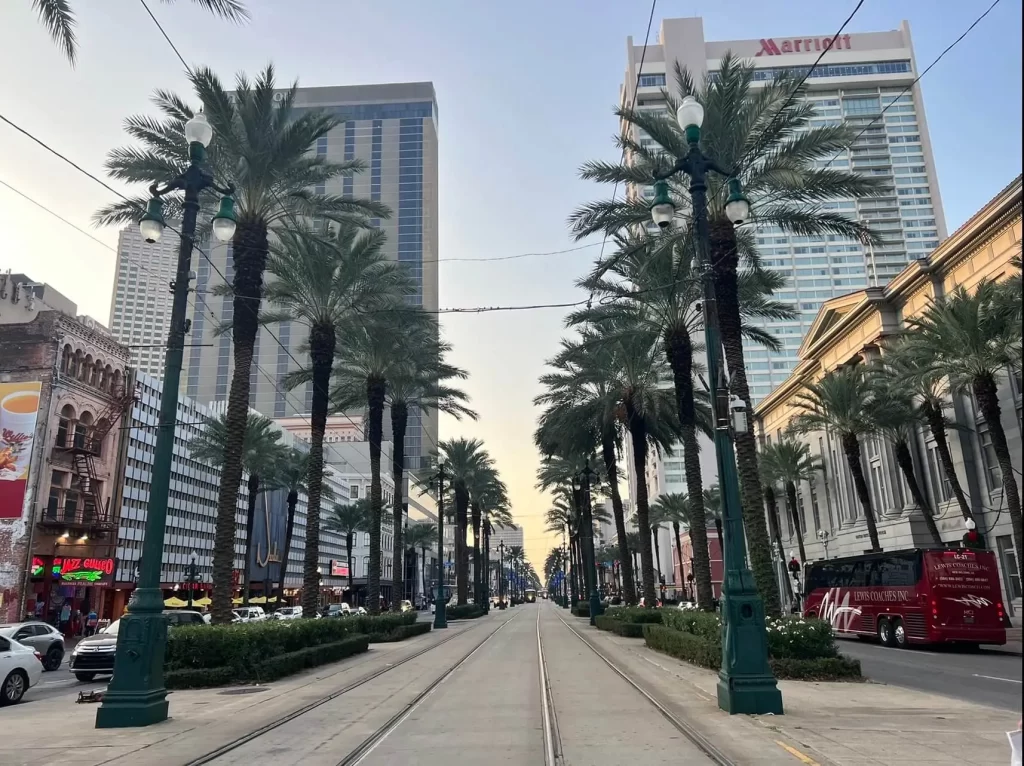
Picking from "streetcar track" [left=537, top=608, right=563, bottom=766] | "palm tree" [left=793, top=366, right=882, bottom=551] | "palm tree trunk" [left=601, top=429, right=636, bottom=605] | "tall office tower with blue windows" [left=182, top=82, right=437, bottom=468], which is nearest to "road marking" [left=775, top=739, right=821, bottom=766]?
"streetcar track" [left=537, top=608, right=563, bottom=766]

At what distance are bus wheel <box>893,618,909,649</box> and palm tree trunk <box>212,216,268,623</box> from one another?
2269 cm

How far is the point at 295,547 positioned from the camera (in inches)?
4043

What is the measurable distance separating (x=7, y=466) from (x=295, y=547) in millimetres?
62990

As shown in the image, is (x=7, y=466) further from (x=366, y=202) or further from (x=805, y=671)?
(x=805, y=671)

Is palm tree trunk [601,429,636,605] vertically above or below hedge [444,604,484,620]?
above

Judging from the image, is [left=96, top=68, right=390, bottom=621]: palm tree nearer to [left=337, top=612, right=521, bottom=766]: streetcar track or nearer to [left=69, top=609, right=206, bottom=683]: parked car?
[left=69, top=609, right=206, bottom=683]: parked car

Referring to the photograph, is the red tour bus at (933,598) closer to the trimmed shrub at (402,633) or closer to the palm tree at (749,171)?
the palm tree at (749,171)

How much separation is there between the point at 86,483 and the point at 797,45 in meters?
138

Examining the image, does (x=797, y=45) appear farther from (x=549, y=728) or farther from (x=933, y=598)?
(x=549, y=728)

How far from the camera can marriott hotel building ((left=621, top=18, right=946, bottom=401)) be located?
401ft

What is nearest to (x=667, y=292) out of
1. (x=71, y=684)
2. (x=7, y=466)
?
(x=71, y=684)

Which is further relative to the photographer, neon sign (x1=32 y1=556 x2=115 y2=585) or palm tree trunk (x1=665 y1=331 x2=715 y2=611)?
neon sign (x1=32 y1=556 x2=115 y2=585)

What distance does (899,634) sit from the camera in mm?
26062

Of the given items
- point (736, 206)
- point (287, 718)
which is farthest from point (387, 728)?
point (736, 206)
